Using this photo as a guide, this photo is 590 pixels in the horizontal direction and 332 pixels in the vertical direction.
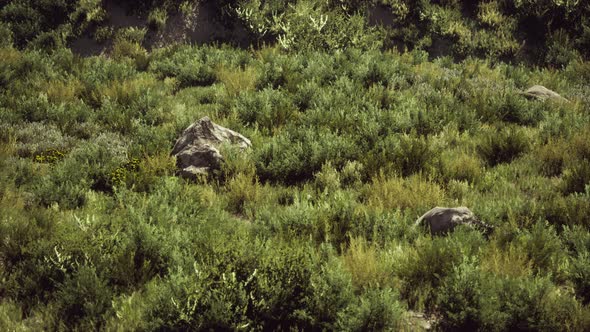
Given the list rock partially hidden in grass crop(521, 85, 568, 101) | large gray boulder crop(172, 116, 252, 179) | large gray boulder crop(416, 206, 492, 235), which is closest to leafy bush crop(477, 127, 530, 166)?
large gray boulder crop(416, 206, 492, 235)

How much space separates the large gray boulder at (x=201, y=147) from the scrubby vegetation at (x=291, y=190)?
0.20 meters

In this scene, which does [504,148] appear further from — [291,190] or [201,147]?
[201,147]

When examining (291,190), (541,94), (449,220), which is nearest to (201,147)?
(291,190)

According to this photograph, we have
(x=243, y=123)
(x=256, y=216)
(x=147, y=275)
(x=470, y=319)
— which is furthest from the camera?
(x=243, y=123)

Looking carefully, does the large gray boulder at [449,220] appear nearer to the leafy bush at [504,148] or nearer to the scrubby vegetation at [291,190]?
Answer: the scrubby vegetation at [291,190]

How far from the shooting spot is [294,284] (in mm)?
4121

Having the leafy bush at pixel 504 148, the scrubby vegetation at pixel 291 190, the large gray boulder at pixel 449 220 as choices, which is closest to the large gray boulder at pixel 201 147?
the scrubby vegetation at pixel 291 190

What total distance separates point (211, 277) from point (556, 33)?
14573mm

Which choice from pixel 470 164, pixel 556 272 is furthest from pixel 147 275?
pixel 470 164

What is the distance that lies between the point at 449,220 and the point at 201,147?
12.8ft

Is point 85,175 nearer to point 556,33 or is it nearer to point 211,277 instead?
point 211,277

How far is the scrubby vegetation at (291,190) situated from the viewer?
400 centimetres

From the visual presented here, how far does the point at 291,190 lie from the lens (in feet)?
21.7

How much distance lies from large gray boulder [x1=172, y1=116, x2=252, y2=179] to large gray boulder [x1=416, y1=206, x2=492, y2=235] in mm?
3350
